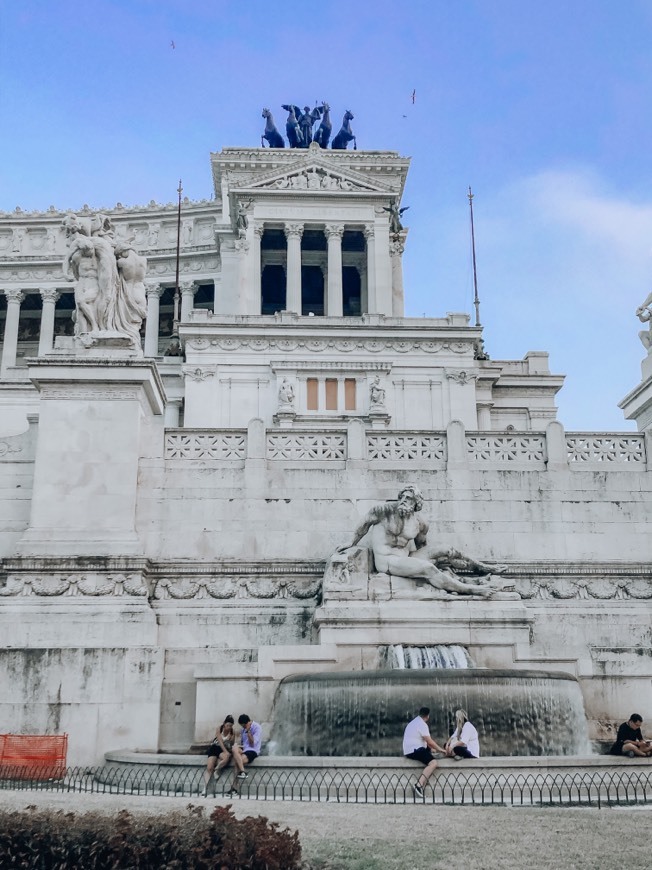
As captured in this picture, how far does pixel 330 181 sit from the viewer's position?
70.9 m

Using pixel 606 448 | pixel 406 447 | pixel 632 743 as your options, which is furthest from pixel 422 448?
pixel 632 743

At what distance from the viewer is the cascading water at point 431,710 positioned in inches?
631

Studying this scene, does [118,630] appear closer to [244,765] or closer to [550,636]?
[244,765]

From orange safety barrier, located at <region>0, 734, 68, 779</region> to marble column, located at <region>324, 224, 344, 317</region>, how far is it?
52737 millimetres

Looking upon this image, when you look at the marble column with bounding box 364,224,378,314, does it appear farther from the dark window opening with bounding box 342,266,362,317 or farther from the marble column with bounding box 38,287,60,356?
the marble column with bounding box 38,287,60,356

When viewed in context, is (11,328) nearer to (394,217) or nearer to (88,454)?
(394,217)

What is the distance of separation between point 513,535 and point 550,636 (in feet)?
7.59

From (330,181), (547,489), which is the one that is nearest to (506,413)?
(330,181)

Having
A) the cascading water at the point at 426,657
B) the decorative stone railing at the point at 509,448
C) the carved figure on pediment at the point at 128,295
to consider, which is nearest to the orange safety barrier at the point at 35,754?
the cascading water at the point at 426,657

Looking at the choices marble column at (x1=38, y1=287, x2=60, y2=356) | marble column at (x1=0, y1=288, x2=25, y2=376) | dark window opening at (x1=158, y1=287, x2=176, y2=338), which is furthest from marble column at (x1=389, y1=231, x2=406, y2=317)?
marble column at (x1=0, y1=288, x2=25, y2=376)

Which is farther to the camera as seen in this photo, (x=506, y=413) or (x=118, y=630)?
(x=506, y=413)

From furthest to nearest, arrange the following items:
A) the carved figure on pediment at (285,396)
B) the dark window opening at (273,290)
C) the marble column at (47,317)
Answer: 1. the marble column at (47,317)
2. the dark window opening at (273,290)
3. the carved figure on pediment at (285,396)

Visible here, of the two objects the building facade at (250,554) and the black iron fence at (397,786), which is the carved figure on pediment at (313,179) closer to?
the building facade at (250,554)

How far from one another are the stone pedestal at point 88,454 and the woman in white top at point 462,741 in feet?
Answer: 27.3
